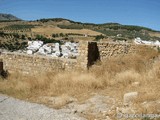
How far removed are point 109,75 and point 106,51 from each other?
269 cm

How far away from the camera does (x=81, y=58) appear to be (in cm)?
1325

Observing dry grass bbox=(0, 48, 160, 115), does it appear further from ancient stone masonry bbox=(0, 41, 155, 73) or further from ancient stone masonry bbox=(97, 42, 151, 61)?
ancient stone masonry bbox=(97, 42, 151, 61)

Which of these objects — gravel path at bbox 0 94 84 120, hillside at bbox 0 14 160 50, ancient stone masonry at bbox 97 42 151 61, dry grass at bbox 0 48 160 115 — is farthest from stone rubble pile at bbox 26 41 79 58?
gravel path at bbox 0 94 84 120

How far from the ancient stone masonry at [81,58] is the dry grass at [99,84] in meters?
0.77

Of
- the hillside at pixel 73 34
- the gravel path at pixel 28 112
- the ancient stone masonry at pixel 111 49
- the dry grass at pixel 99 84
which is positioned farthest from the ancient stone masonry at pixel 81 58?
the hillside at pixel 73 34

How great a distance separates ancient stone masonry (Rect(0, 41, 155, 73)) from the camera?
1327 cm

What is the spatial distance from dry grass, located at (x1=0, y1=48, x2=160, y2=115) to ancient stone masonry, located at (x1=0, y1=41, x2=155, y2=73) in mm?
767

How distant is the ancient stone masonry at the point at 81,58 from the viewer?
13273 mm

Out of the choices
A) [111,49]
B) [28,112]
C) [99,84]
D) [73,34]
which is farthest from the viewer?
[73,34]

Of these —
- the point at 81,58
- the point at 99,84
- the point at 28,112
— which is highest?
the point at 81,58

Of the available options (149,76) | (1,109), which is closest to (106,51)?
(149,76)

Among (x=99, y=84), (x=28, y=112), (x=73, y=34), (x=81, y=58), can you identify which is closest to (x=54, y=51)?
(x=81, y=58)

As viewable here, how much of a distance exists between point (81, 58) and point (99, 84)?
2890 mm

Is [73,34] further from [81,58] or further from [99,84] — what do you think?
[99,84]
